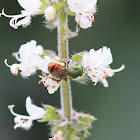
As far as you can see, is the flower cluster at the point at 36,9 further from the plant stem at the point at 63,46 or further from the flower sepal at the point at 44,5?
the plant stem at the point at 63,46

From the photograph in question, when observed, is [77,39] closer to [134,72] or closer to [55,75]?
[134,72]

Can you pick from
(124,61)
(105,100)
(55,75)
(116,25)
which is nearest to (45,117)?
(55,75)

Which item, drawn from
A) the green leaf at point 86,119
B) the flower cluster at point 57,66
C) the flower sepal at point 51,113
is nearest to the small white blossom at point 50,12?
the flower cluster at point 57,66

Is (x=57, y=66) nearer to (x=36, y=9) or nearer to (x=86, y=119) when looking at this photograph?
(x=36, y=9)

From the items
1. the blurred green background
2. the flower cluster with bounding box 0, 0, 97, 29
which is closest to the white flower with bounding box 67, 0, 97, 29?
the flower cluster with bounding box 0, 0, 97, 29

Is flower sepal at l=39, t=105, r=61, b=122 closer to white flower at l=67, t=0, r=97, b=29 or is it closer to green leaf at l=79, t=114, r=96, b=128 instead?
green leaf at l=79, t=114, r=96, b=128

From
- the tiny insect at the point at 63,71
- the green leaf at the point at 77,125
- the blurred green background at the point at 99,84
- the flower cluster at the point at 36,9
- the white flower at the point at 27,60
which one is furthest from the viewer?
the blurred green background at the point at 99,84

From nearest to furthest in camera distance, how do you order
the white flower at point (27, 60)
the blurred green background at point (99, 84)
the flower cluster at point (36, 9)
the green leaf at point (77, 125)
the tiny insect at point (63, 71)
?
the tiny insect at point (63, 71)
the flower cluster at point (36, 9)
the white flower at point (27, 60)
the green leaf at point (77, 125)
the blurred green background at point (99, 84)
